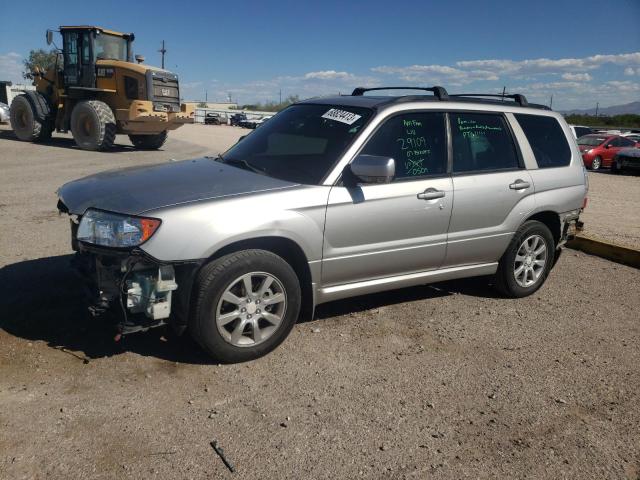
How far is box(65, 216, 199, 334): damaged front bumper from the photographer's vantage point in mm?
3277

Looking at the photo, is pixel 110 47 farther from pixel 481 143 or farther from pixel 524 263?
pixel 524 263

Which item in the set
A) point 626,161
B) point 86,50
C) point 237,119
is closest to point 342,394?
point 86,50

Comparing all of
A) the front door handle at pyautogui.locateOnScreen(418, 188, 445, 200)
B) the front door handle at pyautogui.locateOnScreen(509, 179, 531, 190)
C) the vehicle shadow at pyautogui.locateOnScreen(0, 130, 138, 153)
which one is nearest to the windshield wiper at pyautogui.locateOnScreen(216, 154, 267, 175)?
the front door handle at pyautogui.locateOnScreen(418, 188, 445, 200)

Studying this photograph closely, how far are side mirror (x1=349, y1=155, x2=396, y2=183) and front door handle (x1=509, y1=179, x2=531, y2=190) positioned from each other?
5.06 ft

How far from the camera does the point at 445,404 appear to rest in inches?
131

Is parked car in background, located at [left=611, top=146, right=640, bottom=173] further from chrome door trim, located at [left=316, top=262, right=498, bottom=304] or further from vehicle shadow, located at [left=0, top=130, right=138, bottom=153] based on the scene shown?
chrome door trim, located at [left=316, top=262, right=498, bottom=304]

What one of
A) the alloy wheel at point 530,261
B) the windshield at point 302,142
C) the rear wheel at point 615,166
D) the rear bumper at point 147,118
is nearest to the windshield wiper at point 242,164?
the windshield at point 302,142

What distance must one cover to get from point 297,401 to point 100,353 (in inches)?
54.4

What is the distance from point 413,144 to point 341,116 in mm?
608

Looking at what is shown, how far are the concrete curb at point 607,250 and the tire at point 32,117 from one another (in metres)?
15.8

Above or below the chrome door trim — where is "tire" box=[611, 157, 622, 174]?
above

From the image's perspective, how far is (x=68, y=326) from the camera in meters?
3.98

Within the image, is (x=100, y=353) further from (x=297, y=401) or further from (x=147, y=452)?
(x=297, y=401)

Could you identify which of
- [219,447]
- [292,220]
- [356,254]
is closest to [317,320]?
[356,254]
